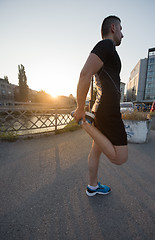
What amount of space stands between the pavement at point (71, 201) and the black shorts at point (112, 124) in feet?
2.79

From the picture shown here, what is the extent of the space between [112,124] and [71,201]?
3.71 ft

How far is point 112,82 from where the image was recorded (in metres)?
1.05

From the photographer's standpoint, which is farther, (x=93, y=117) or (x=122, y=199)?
(x=122, y=199)

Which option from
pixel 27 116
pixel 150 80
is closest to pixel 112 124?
pixel 27 116

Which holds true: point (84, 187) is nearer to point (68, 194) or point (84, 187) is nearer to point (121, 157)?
point (68, 194)

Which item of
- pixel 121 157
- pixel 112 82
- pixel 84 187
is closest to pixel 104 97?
pixel 112 82

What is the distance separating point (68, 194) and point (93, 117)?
1141mm

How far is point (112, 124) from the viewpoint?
1.06 m

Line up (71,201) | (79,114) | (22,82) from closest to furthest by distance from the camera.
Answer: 1. (79,114)
2. (71,201)
3. (22,82)

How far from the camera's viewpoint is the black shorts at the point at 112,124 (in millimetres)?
1060

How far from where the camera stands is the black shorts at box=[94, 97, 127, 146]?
3.48ft

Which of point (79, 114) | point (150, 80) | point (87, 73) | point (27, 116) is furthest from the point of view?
point (150, 80)

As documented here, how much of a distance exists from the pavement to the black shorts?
0.85 meters

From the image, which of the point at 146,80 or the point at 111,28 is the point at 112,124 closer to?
the point at 111,28
